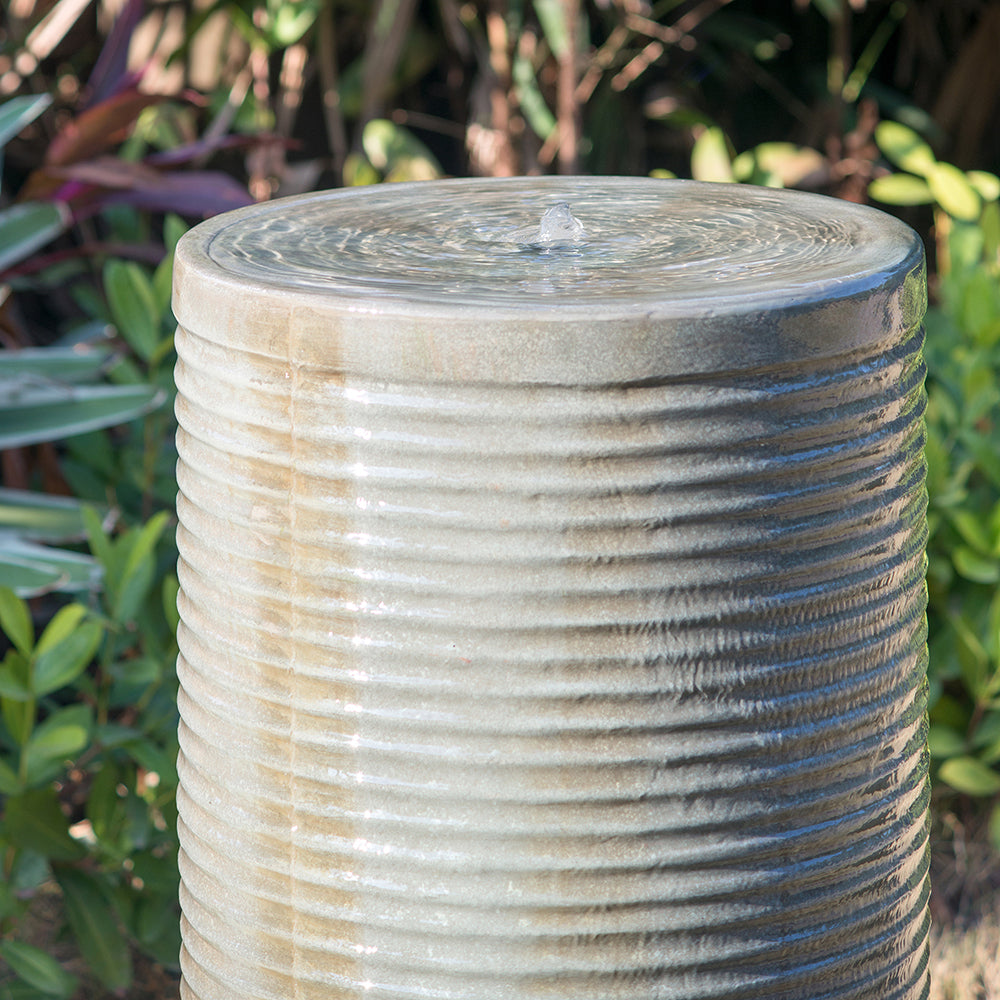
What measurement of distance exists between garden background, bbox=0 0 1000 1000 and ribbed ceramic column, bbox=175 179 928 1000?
23.8 inches

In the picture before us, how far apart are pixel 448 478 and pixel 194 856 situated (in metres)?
0.42

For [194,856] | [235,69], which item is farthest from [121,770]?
[235,69]

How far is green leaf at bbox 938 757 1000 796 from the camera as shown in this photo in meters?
1.88

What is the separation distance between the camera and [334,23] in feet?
9.93

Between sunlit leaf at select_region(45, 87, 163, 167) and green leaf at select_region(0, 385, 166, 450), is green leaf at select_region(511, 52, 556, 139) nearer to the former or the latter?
sunlit leaf at select_region(45, 87, 163, 167)

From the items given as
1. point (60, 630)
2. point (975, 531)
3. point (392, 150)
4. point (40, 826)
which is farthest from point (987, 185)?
point (40, 826)

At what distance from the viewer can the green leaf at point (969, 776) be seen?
1.88 metres

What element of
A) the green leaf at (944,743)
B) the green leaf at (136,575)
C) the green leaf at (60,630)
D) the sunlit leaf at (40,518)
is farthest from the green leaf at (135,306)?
the green leaf at (944,743)

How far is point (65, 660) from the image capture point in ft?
4.87

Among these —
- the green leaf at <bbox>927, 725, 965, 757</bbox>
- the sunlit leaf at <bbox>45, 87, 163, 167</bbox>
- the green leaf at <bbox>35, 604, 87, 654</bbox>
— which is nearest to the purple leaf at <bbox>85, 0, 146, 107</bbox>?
the sunlit leaf at <bbox>45, 87, 163, 167</bbox>

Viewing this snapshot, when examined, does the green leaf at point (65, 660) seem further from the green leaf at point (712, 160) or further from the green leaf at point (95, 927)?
the green leaf at point (712, 160)

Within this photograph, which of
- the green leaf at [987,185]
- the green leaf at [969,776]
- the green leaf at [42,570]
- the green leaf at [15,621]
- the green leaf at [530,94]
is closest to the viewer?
the green leaf at [15,621]

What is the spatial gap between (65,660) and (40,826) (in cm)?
21

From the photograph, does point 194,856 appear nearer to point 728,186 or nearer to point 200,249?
point 200,249
